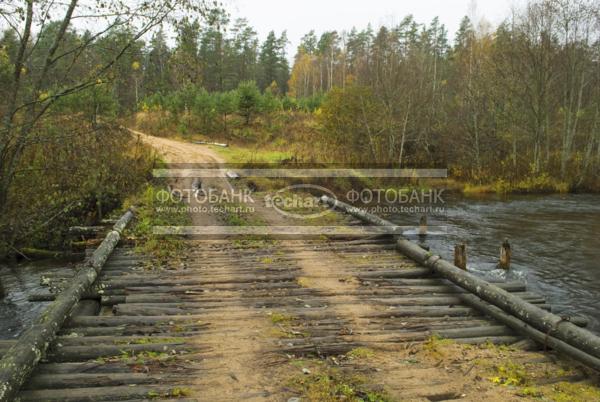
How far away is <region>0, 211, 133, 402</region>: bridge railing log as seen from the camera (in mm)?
4165

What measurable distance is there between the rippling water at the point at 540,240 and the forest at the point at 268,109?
5.33 meters

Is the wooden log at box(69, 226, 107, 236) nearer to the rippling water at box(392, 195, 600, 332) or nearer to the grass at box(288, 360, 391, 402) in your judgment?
the grass at box(288, 360, 391, 402)

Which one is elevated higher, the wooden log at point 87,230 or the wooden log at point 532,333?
the wooden log at point 87,230

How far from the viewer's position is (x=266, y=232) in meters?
11.7

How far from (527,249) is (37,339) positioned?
12.9 meters

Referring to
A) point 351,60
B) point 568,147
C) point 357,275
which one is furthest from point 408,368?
point 351,60

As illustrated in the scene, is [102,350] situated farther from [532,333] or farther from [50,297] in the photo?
[532,333]

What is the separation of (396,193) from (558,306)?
1500 centimetres

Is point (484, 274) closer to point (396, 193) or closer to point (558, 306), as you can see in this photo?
point (558, 306)

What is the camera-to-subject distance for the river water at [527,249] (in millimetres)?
9141

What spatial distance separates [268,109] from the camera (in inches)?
1633

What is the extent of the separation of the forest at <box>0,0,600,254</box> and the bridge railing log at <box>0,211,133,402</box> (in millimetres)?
1682

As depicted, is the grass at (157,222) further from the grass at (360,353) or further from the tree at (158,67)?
the grass at (360,353)

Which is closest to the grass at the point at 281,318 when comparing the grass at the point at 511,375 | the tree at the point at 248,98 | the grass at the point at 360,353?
the grass at the point at 360,353
